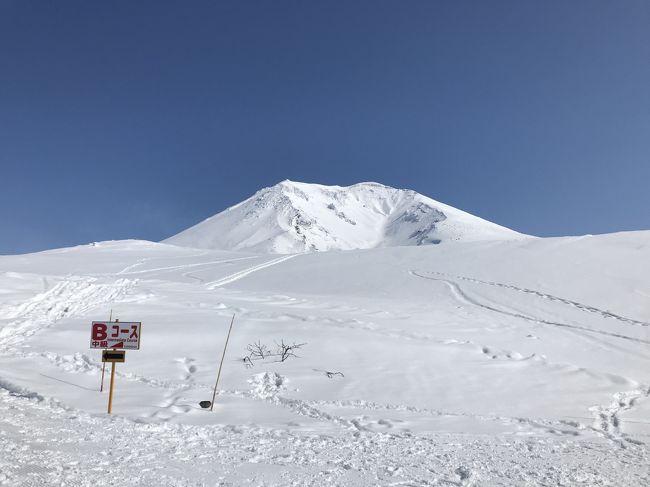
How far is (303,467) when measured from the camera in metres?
6.07

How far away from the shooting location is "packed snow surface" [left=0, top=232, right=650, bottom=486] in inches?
240

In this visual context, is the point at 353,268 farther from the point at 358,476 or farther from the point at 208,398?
the point at 358,476

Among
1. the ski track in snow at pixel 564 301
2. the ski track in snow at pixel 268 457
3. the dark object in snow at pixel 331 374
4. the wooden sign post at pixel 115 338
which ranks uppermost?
the ski track in snow at pixel 564 301

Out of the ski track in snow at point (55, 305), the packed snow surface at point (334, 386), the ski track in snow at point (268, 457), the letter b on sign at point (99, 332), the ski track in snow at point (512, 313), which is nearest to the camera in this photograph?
the ski track in snow at point (268, 457)

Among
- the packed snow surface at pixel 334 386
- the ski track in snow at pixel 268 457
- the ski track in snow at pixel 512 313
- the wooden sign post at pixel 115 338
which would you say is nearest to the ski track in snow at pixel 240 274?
the packed snow surface at pixel 334 386

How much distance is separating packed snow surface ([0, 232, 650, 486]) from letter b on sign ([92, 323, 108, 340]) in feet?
4.23

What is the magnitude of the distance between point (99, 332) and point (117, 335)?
34cm

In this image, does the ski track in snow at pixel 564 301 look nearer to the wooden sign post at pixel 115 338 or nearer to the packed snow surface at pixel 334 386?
the packed snow surface at pixel 334 386

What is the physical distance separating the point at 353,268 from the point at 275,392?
78.7ft

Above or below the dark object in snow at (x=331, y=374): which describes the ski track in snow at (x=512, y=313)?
above

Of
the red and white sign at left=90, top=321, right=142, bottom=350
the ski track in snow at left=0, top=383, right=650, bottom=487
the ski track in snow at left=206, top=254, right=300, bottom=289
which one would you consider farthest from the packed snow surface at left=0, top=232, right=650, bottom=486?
the ski track in snow at left=206, top=254, right=300, bottom=289

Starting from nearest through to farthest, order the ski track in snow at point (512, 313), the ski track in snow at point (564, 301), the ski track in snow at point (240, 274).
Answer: the ski track in snow at point (512, 313) → the ski track in snow at point (564, 301) → the ski track in snow at point (240, 274)

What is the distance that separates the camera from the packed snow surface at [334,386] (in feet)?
20.0

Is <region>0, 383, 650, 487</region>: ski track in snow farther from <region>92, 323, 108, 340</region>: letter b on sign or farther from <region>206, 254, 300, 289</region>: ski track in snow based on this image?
<region>206, 254, 300, 289</region>: ski track in snow
